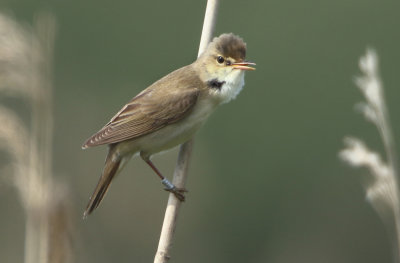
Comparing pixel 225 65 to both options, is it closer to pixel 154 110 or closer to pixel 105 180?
pixel 154 110

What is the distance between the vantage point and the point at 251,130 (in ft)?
23.5

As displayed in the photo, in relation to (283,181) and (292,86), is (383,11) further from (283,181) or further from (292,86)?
(283,181)

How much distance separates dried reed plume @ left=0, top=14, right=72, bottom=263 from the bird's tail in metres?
0.85

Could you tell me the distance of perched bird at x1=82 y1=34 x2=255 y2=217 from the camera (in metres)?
3.35

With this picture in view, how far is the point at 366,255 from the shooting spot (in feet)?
23.2

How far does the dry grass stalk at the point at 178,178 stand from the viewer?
7.92ft

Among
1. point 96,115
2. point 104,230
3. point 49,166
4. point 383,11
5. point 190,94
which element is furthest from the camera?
point 383,11

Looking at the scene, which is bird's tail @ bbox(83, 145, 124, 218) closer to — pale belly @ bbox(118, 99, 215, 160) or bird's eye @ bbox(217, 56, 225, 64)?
pale belly @ bbox(118, 99, 215, 160)

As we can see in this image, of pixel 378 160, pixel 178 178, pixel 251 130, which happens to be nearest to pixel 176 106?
pixel 178 178

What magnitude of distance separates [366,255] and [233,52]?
4327 mm

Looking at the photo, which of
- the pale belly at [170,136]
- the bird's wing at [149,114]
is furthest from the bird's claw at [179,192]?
the bird's wing at [149,114]

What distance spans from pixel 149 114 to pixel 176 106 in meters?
0.16

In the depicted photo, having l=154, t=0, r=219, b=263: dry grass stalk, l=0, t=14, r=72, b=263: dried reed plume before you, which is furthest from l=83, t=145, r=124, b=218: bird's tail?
l=0, t=14, r=72, b=263: dried reed plume

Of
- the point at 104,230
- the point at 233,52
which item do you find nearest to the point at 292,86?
the point at 104,230
